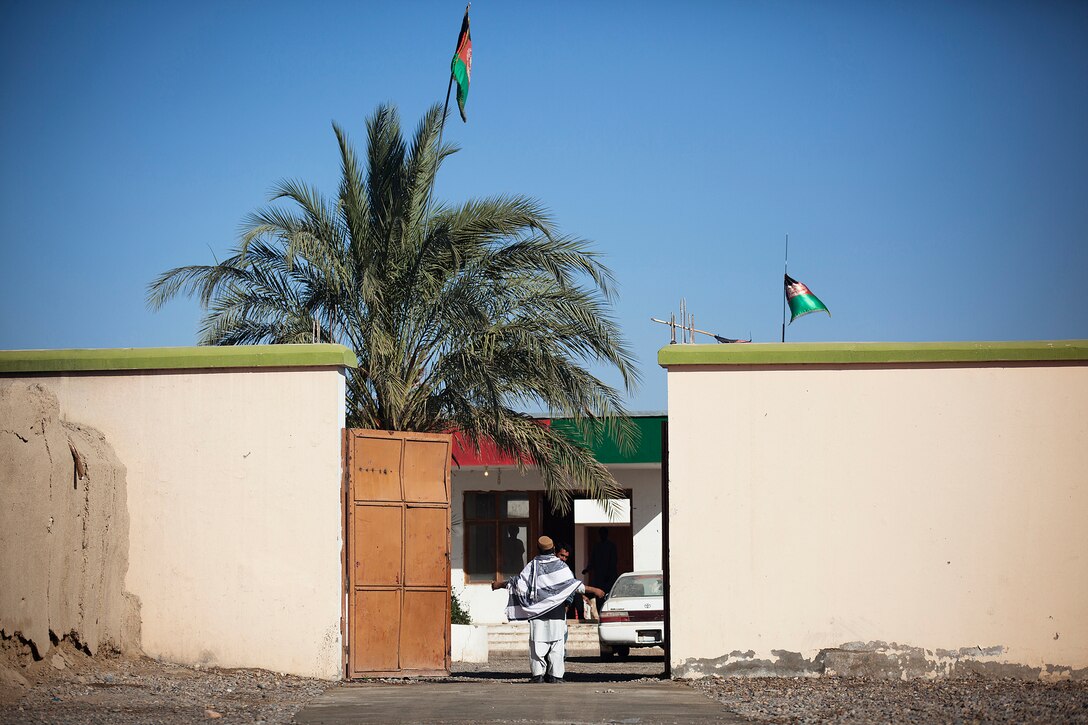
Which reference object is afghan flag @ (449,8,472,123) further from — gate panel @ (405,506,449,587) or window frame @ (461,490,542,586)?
window frame @ (461,490,542,586)

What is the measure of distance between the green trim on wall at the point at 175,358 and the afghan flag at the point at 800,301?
32.4 ft

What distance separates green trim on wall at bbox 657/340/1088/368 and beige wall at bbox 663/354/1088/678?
0.32 feet

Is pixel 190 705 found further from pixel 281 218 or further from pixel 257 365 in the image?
pixel 281 218

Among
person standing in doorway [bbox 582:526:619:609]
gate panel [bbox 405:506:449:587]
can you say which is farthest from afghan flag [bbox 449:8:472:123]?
person standing in doorway [bbox 582:526:619:609]

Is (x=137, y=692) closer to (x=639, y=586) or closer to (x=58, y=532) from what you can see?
(x=58, y=532)

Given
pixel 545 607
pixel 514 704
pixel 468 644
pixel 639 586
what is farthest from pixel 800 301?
pixel 514 704

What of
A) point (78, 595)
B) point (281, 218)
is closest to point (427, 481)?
point (78, 595)

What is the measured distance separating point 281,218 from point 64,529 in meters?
6.39

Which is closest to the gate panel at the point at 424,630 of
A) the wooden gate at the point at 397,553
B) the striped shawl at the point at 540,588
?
the wooden gate at the point at 397,553

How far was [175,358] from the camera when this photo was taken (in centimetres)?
1153

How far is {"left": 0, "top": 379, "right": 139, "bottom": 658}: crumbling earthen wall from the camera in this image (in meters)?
10.4

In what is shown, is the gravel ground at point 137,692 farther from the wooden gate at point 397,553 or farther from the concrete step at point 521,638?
the concrete step at point 521,638

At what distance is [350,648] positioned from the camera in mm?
11484

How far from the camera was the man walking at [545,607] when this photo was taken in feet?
39.6
